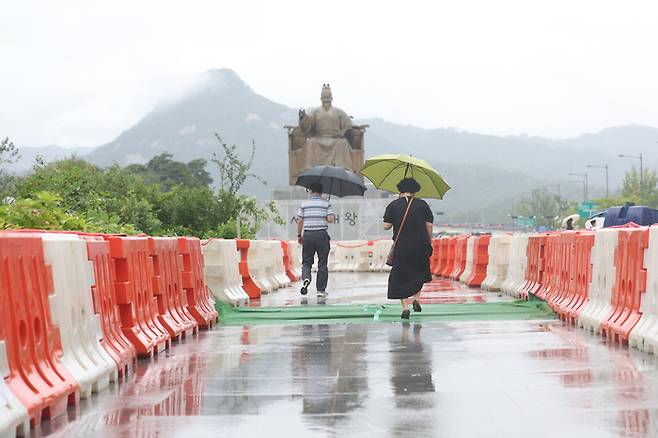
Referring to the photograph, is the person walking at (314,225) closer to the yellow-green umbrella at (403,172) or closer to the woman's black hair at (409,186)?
the yellow-green umbrella at (403,172)

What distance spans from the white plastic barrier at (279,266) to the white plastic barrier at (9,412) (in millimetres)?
17278

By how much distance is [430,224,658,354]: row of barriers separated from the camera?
977 centimetres

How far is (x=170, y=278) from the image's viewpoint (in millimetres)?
11547

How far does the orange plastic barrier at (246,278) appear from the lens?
18578mm

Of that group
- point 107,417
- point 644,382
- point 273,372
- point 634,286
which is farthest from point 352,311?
point 107,417

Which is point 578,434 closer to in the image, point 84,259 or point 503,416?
point 503,416

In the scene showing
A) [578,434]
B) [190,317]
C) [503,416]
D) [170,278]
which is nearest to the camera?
[578,434]

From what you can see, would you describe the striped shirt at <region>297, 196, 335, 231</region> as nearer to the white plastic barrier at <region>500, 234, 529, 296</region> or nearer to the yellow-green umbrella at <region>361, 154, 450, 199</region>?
the yellow-green umbrella at <region>361, 154, 450, 199</region>

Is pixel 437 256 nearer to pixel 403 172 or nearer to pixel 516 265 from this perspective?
pixel 516 265

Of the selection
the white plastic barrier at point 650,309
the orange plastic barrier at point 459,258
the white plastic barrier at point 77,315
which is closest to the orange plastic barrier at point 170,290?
the white plastic barrier at point 77,315

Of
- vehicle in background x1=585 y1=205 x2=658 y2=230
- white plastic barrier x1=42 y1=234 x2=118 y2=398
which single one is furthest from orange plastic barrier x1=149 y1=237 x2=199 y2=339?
vehicle in background x1=585 y1=205 x2=658 y2=230

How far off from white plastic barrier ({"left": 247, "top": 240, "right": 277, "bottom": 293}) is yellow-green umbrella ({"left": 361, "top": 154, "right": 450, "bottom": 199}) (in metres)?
3.50

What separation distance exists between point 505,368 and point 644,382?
1.13 m

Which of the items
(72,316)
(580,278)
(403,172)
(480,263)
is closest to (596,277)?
(580,278)
